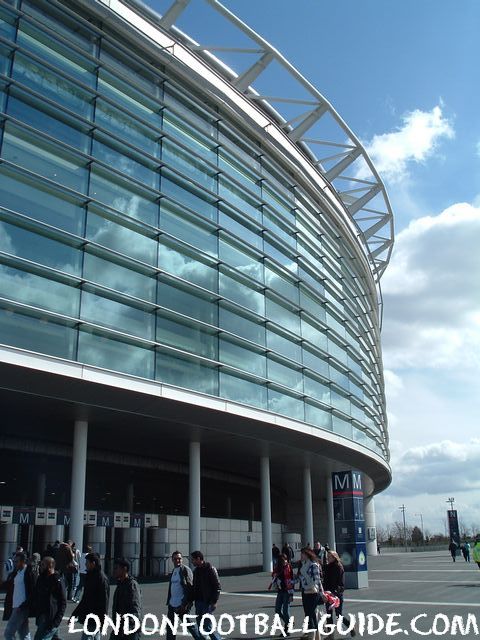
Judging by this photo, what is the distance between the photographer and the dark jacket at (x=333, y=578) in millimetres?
11883

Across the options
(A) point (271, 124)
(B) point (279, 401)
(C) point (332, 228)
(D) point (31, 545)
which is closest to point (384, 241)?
(C) point (332, 228)

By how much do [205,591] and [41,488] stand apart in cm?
2115

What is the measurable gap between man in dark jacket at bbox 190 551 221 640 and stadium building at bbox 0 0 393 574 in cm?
1037

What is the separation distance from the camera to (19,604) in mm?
9227

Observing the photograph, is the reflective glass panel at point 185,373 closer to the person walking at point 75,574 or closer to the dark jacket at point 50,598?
the person walking at point 75,574

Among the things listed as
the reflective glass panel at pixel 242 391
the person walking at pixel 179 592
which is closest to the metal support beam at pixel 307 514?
the reflective glass panel at pixel 242 391

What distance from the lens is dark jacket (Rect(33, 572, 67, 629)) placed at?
8.55 m

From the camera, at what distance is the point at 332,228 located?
3969cm

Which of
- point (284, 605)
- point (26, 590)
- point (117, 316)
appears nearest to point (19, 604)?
point (26, 590)

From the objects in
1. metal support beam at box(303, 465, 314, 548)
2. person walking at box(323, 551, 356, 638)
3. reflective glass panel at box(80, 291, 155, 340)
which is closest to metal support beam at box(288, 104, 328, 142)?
reflective glass panel at box(80, 291, 155, 340)

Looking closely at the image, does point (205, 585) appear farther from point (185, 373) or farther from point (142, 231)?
point (142, 231)

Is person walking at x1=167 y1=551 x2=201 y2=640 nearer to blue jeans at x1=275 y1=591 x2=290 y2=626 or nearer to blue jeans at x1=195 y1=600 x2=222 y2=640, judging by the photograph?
blue jeans at x1=195 y1=600 x2=222 y2=640

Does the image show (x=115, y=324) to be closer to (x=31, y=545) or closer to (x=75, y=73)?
(x=75, y=73)

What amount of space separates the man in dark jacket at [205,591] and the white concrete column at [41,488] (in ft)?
68.6
